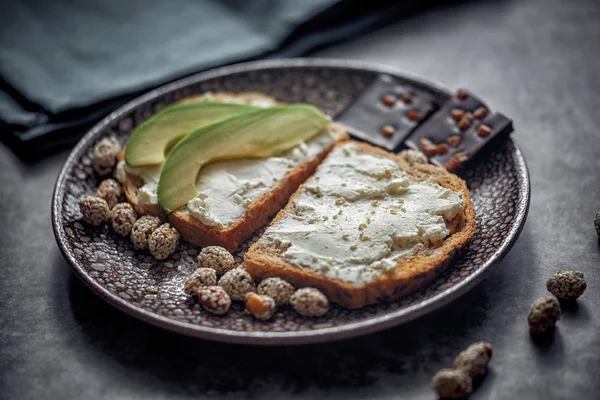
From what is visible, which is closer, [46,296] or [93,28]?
[46,296]

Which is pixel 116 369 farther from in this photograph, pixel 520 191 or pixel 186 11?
pixel 186 11

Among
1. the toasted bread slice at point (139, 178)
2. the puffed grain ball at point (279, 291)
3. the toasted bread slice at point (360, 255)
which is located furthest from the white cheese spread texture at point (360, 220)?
the toasted bread slice at point (139, 178)

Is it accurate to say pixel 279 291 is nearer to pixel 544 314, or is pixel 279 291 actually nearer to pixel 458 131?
pixel 544 314

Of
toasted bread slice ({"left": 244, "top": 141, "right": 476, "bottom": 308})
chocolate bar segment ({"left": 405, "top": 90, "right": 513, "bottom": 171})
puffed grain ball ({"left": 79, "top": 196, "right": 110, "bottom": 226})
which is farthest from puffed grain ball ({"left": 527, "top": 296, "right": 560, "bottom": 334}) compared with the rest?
puffed grain ball ({"left": 79, "top": 196, "right": 110, "bottom": 226})

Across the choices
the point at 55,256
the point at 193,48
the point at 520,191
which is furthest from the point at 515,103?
the point at 55,256

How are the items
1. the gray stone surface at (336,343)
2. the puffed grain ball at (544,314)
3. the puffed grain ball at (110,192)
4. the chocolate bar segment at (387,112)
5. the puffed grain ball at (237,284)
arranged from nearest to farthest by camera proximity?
the gray stone surface at (336,343)
the puffed grain ball at (544,314)
the puffed grain ball at (237,284)
the puffed grain ball at (110,192)
the chocolate bar segment at (387,112)

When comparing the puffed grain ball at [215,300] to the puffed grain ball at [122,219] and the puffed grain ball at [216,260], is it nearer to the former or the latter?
the puffed grain ball at [216,260]
